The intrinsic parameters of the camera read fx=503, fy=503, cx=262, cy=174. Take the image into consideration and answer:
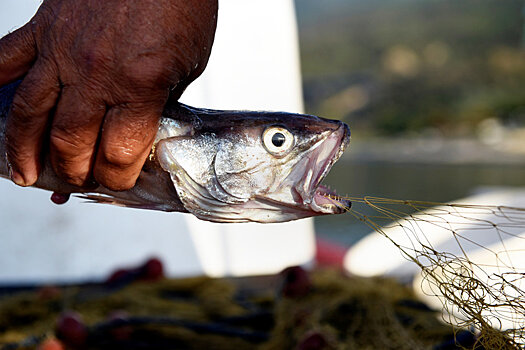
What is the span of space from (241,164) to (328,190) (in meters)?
0.29

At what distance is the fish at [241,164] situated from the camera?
159cm

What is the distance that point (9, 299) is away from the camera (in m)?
3.32

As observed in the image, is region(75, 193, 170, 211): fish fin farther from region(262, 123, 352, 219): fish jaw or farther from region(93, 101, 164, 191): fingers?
region(262, 123, 352, 219): fish jaw

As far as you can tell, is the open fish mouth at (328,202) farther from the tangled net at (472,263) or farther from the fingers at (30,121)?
the fingers at (30,121)

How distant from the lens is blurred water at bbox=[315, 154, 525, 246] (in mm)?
8289

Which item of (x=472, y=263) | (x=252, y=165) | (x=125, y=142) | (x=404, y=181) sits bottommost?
(x=404, y=181)

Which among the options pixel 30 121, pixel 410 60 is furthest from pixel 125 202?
pixel 410 60

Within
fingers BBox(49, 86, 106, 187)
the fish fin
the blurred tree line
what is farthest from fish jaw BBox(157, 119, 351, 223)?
the blurred tree line

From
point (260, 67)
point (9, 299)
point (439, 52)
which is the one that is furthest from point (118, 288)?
point (439, 52)

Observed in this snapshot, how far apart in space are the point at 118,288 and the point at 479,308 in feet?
9.14

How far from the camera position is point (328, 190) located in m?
1.63

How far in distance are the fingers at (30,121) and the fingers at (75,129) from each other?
0.14 feet

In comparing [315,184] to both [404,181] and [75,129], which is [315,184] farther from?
[404,181]

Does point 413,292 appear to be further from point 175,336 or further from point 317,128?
point 317,128
